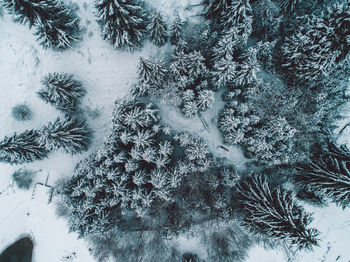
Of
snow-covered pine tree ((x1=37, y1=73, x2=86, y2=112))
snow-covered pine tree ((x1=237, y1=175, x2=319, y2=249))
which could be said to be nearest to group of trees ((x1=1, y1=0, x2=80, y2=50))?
snow-covered pine tree ((x1=37, y1=73, x2=86, y2=112))

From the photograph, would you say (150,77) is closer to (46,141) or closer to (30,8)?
(46,141)

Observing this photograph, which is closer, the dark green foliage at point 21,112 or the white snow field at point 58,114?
the white snow field at point 58,114

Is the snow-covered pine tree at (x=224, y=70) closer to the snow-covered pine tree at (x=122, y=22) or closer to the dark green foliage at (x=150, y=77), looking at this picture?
the dark green foliage at (x=150, y=77)

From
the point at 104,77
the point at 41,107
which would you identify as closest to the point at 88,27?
the point at 104,77

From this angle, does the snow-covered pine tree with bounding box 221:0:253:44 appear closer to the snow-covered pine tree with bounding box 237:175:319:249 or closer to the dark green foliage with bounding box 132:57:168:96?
the dark green foliage with bounding box 132:57:168:96

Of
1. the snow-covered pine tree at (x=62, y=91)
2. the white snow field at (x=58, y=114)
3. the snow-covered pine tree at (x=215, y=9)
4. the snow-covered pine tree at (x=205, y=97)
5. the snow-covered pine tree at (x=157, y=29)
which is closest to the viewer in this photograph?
the snow-covered pine tree at (x=205, y=97)

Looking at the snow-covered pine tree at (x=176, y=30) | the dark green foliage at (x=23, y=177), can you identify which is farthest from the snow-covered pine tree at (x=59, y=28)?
the dark green foliage at (x=23, y=177)

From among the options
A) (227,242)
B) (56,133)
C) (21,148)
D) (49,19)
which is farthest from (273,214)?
(49,19)
